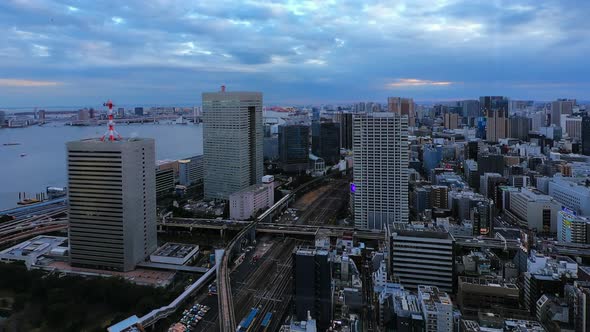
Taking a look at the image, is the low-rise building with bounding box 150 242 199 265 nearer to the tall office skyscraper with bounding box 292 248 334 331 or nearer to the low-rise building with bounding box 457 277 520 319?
the tall office skyscraper with bounding box 292 248 334 331

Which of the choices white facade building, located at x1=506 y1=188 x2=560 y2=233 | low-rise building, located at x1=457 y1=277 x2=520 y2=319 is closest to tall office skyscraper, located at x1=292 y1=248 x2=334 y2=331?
low-rise building, located at x1=457 y1=277 x2=520 y2=319

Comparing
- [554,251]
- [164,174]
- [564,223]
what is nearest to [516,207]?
[564,223]

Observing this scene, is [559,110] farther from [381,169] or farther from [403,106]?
[381,169]

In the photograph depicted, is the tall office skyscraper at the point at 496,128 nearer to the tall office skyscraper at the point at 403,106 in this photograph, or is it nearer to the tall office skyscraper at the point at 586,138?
the tall office skyscraper at the point at 586,138

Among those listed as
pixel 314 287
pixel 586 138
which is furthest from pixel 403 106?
pixel 314 287

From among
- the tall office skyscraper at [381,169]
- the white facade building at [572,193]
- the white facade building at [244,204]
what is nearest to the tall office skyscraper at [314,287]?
the tall office skyscraper at [381,169]

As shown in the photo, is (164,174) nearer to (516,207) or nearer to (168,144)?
(516,207)
